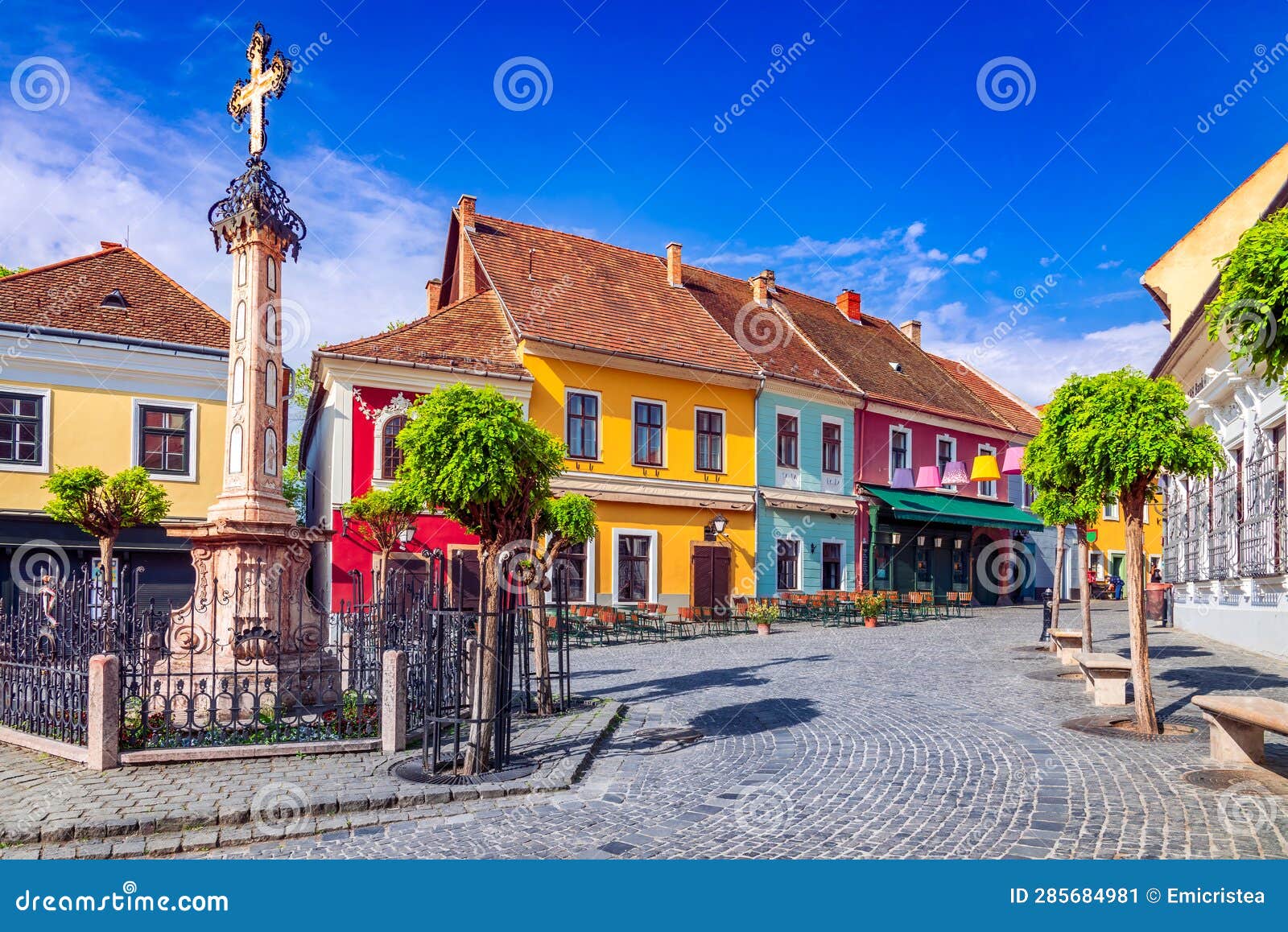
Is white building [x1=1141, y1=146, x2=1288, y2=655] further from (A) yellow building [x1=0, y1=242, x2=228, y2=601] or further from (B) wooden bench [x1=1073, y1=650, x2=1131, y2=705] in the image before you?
(A) yellow building [x1=0, y1=242, x2=228, y2=601]

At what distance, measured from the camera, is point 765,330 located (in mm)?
31672

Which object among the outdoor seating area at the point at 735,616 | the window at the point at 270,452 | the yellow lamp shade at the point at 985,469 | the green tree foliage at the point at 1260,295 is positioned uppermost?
the yellow lamp shade at the point at 985,469

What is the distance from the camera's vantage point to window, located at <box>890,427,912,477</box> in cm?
3238

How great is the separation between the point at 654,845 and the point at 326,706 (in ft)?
14.5

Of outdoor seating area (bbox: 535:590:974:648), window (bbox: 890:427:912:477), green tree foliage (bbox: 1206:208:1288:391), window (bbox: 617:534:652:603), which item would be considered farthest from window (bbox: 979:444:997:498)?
green tree foliage (bbox: 1206:208:1288:391)

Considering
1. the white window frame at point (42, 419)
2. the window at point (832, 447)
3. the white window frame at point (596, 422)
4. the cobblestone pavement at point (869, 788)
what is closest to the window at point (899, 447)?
the window at point (832, 447)

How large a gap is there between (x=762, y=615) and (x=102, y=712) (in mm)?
16222

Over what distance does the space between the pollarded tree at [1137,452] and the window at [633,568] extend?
16610 millimetres

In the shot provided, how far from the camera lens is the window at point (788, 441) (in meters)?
28.9

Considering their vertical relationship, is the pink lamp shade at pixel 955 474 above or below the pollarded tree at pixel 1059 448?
above

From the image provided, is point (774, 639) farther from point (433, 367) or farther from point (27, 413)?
point (27, 413)

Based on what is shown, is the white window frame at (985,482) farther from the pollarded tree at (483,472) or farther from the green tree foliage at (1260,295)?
the green tree foliage at (1260,295)

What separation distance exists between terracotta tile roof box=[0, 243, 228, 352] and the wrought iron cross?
1324 centimetres

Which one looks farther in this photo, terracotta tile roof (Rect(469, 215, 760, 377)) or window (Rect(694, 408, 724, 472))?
window (Rect(694, 408, 724, 472))
